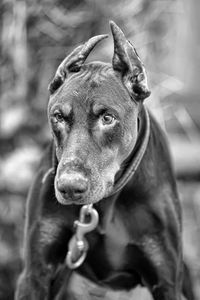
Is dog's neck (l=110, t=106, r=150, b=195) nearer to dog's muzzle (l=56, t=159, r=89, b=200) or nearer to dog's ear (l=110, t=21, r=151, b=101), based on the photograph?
dog's ear (l=110, t=21, r=151, b=101)

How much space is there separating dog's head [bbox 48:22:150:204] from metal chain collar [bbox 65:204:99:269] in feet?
0.82

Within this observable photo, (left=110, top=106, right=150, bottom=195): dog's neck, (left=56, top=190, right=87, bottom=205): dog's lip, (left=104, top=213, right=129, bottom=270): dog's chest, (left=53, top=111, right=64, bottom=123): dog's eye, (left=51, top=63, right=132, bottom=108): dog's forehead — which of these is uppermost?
(left=51, top=63, right=132, bottom=108): dog's forehead

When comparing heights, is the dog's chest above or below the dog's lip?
below

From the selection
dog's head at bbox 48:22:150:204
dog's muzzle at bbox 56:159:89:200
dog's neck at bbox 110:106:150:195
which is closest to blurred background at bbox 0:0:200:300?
dog's neck at bbox 110:106:150:195

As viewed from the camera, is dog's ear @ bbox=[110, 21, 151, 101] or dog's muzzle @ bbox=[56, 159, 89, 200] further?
dog's ear @ bbox=[110, 21, 151, 101]

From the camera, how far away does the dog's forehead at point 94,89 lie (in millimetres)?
2480

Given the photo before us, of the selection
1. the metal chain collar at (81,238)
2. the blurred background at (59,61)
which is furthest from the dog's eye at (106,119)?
the blurred background at (59,61)

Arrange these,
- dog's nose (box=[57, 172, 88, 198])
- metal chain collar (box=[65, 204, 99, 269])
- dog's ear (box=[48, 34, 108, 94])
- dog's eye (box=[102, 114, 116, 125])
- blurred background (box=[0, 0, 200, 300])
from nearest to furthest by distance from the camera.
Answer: dog's nose (box=[57, 172, 88, 198])
dog's eye (box=[102, 114, 116, 125])
dog's ear (box=[48, 34, 108, 94])
metal chain collar (box=[65, 204, 99, 269])
blurred background (box=[0, 0, 200, 300])

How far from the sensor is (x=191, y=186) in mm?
5223

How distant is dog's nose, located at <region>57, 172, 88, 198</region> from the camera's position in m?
2.36

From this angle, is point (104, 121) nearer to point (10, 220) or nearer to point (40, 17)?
point (10, 220)

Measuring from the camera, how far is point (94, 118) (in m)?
2.46

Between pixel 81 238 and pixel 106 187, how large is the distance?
350 millimetres

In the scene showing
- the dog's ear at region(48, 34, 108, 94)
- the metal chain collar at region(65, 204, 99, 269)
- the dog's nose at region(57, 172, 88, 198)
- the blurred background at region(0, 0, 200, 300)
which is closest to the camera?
the dog's nose at region(57, 172, 88, 198)
